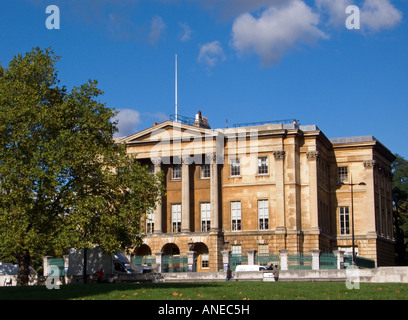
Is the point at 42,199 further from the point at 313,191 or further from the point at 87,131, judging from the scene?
the point at 313,191

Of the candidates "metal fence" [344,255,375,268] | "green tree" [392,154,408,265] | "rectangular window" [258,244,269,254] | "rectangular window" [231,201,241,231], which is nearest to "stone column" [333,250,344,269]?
"metal fence" [344,255,375,268]

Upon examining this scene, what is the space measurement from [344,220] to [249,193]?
11899mm

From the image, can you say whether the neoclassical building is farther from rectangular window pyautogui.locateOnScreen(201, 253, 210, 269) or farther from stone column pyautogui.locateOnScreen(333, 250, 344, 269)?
stone column pyautogui.locateOnScreen(333, 250, 344, 269)

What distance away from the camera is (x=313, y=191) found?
73688mm

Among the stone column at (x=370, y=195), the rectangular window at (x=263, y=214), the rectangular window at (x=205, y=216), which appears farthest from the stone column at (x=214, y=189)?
the stone column at (x=370, y=195)

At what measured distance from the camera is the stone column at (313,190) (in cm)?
7291

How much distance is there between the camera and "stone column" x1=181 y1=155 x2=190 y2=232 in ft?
243

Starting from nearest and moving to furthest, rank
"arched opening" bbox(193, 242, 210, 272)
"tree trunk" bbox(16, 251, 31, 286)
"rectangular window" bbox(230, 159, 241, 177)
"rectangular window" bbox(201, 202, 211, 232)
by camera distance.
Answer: "tree trunk" bbox(16, 251, 31, 286) < "arched opening" bbox(193, 242, 210, 272) < "rectangular window" bbox(201, 202, 211, 232) < "rectangular window" bbox(230, 159, 241, 177)

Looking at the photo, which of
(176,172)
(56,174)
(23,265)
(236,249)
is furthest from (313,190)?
(56,174)

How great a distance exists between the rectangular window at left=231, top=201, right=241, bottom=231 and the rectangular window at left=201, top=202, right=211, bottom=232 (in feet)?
7.80

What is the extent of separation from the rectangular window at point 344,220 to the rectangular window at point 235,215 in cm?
1208
